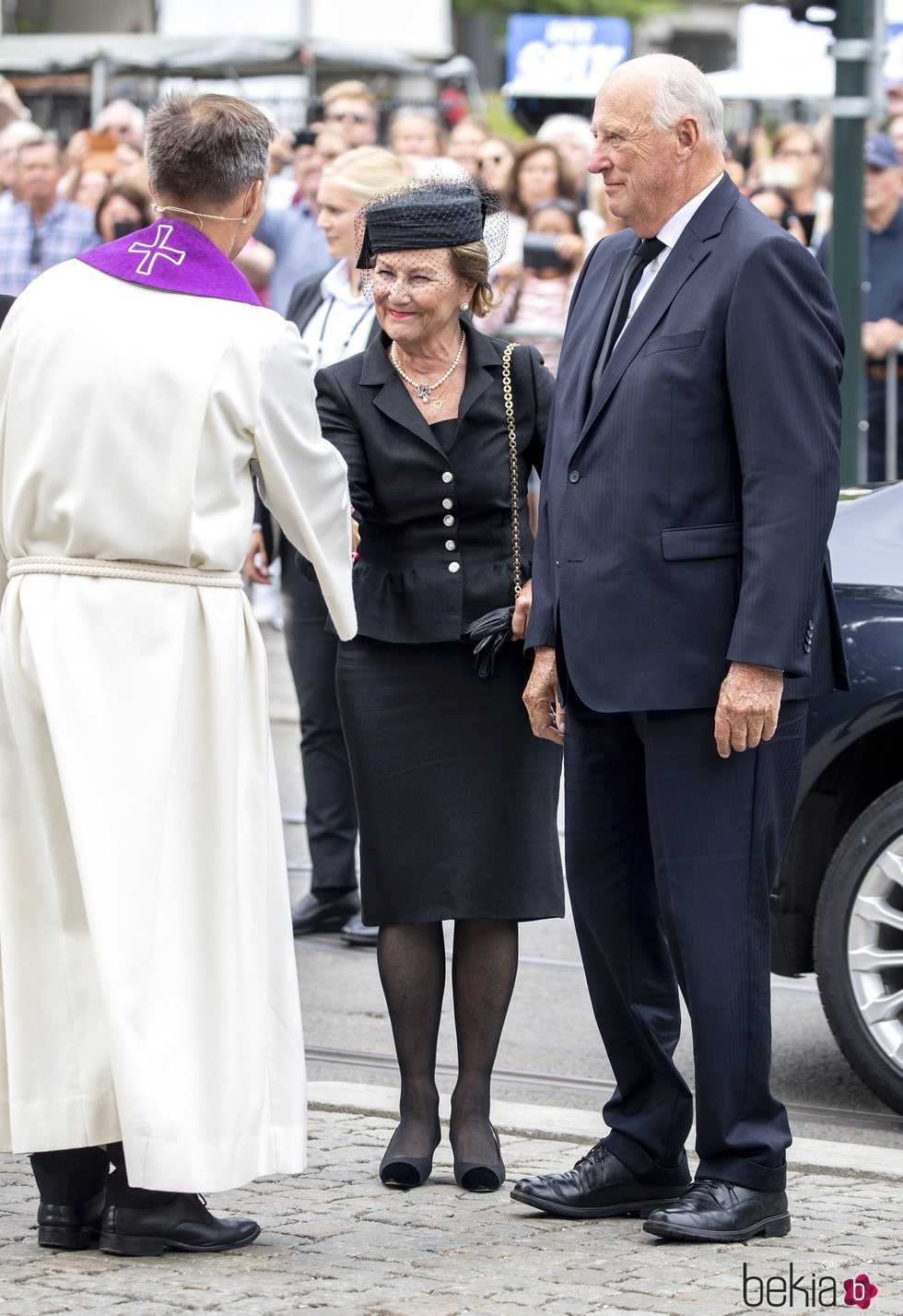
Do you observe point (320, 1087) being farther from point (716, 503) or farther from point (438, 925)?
point (716, 503)

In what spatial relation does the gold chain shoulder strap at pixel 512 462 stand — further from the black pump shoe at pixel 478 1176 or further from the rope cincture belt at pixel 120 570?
the black pump shoe at pixel 478 1176

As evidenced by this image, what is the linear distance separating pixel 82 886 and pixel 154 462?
772 millimetres

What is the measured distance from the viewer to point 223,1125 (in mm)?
4094

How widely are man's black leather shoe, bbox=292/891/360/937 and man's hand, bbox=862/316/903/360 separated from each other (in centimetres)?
509

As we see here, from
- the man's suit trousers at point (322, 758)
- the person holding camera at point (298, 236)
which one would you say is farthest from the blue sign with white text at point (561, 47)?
the man's suit trousers at point (322, 758)

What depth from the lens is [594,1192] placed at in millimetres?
4551

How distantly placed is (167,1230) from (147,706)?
3.22 ft

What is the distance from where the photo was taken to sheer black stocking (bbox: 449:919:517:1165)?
16.1ft

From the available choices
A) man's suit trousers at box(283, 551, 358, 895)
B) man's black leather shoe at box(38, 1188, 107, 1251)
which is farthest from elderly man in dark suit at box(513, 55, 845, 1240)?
man's suit trousers at box(283, 551, 358, 895)

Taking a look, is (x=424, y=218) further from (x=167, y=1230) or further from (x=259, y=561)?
(x=259, y=561)

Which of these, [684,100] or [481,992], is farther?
[481,992]

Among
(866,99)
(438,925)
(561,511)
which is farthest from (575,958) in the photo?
(866,99)

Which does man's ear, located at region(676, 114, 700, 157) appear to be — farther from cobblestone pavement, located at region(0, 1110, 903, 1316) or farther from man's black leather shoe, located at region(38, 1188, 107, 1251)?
man's black leather shoe, located at region(38, 1188, 107, 1251)

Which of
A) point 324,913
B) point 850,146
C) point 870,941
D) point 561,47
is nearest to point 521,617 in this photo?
point 870,941
